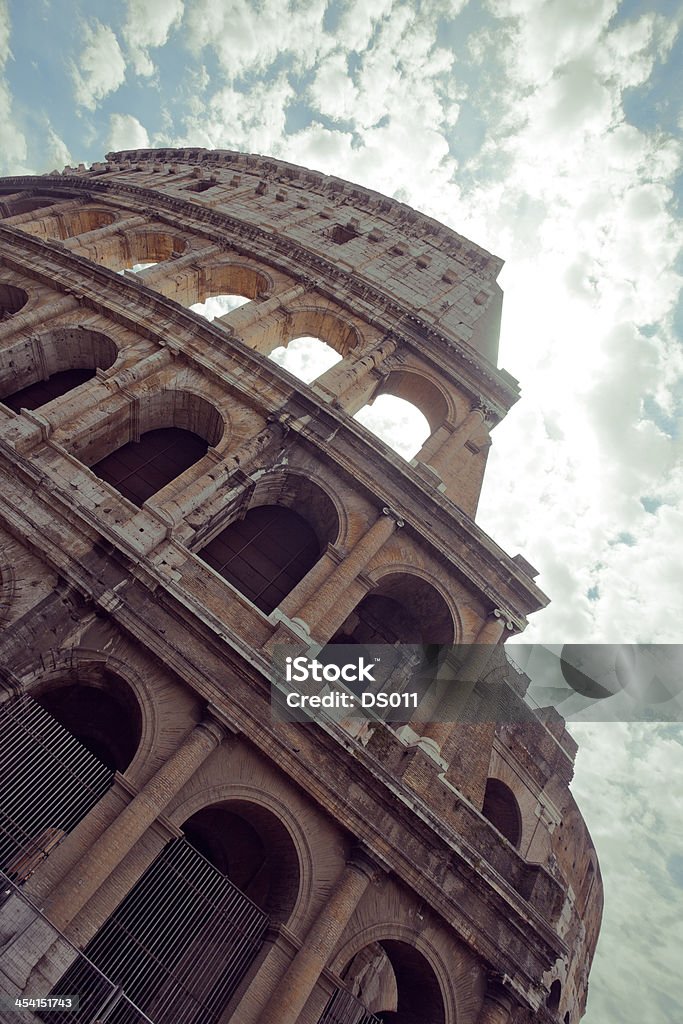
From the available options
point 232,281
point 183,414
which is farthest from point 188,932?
point 232,281

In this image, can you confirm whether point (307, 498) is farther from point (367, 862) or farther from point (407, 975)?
point (407, 975)

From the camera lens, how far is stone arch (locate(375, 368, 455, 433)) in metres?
18.5

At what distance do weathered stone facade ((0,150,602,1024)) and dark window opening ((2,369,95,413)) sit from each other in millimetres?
87

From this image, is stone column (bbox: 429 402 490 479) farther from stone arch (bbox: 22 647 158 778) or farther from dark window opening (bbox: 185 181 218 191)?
dark window opening (bbox: 185 181 218 191)

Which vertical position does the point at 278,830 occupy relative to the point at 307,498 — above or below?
below

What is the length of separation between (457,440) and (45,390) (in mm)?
11607

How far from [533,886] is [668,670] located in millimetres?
7845

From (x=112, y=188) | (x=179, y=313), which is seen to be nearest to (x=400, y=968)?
(x=179, y=313)

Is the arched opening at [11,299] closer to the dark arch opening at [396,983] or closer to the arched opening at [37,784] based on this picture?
the arched opening at [37,784]

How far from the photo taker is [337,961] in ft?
29.4

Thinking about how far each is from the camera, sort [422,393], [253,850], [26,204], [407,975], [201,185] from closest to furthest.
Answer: [407,975], [253,850], [422,393], [26,204], [201,185]

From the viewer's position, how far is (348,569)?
12.4 metres

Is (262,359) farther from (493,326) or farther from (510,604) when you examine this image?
(493,326)

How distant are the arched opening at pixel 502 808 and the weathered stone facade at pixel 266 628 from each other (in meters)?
0.06
